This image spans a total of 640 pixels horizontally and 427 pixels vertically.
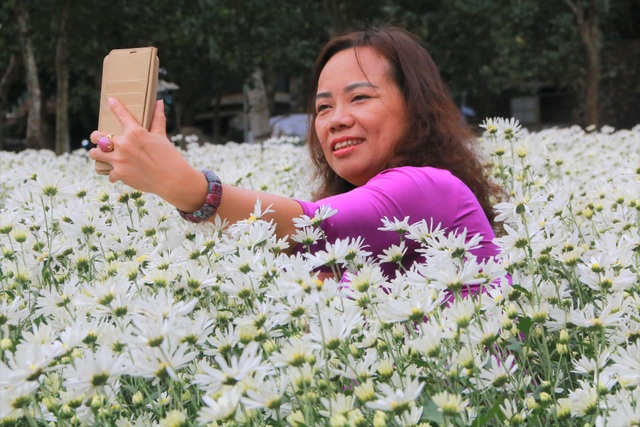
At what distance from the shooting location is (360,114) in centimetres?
288

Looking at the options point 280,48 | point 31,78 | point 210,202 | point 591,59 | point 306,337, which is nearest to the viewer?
point 306,337

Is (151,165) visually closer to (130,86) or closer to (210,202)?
(210,202)

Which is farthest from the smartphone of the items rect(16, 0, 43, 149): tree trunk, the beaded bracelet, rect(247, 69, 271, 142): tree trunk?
rect(247, 69, 271, 142): tree trunk

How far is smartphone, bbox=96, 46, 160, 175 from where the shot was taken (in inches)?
86.4

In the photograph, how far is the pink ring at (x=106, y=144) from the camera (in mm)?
2107

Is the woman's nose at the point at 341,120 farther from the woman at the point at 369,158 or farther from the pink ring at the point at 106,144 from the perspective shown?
the pink ring at the point at 106,144

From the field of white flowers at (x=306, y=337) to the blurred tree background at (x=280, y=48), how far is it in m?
3.45

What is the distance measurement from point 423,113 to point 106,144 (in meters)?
1.25

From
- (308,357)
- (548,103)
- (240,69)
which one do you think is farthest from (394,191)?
(548,103)

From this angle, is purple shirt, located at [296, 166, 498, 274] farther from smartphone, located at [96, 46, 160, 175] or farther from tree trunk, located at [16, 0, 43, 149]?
tree trunk, located at [16, 0, 43, 149]

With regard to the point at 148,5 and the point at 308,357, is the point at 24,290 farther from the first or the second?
the point at 148,5

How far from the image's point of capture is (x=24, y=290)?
7.76ft

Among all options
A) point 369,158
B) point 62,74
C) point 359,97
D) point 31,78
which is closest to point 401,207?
point 369,158

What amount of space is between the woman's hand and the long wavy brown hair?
0.90 meters
